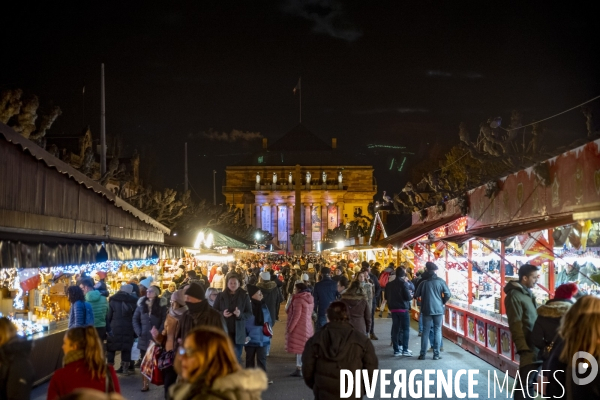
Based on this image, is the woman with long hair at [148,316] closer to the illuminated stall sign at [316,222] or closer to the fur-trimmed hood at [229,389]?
the fur-trimmed hood at [229,389]

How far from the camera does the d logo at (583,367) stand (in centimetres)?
430

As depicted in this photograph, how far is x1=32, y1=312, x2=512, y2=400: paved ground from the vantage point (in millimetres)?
A: 9337

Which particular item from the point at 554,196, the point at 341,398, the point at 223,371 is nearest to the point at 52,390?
the point at 223,371

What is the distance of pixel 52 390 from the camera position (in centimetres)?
448

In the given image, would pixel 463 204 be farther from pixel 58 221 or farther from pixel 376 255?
pixel 376 255

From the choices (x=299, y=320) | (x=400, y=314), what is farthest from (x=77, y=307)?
(x=400, y=314)

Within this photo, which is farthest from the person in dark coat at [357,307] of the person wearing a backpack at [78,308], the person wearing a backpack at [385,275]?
the person wearing a backpack at [385,275]

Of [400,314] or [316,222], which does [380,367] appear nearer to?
[400,314]

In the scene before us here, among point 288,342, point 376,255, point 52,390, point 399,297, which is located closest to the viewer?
point 52,390

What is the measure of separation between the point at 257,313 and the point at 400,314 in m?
3.87

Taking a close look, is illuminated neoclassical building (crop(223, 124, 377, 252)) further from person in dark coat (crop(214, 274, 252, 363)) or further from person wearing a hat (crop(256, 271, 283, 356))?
person in dark coat (crop(214, 274, 252, 363))

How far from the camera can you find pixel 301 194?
109m

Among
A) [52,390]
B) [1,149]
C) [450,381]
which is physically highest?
[1,149]

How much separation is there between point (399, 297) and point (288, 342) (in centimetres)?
299
